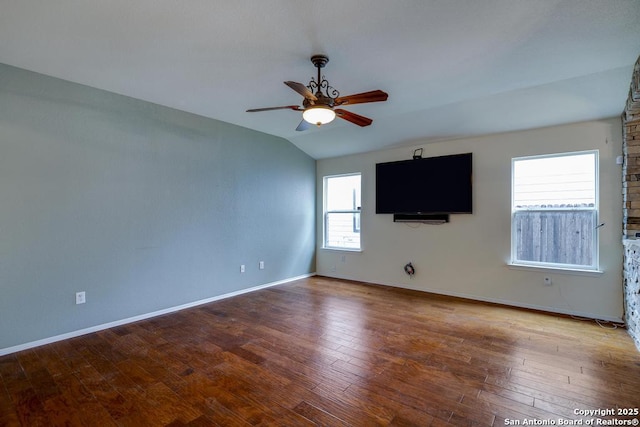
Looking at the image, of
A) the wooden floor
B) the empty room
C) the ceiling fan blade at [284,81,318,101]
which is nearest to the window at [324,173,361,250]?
the empty room

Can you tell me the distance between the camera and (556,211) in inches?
150

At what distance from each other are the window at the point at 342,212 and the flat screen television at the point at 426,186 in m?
0.56

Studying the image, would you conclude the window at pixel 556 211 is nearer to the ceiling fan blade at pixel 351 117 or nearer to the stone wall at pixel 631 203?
the stone wall at pixel 631 203

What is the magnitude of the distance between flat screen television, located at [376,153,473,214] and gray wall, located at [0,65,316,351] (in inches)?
80.2

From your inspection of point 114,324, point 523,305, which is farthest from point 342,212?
point 114,324

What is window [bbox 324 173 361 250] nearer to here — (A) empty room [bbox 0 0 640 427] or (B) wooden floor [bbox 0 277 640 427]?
(A) empty room [bbox 0 0 640 427]

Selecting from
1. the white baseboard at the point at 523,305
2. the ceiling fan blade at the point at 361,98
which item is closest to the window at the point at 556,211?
the white baseboard at the point at 523,305

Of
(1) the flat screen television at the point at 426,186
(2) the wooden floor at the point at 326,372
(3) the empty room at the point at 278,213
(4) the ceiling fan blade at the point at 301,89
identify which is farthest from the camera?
(1) the flat screen television at the point at 426,186

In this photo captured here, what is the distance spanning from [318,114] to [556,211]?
331 cm

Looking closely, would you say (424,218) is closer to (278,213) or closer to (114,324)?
(278,213)

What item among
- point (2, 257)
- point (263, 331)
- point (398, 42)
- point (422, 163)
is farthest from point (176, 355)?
point (422, 163)

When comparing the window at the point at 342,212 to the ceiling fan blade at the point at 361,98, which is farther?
the window at the point at 342,212

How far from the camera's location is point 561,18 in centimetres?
206

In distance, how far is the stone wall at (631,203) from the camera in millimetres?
2957
